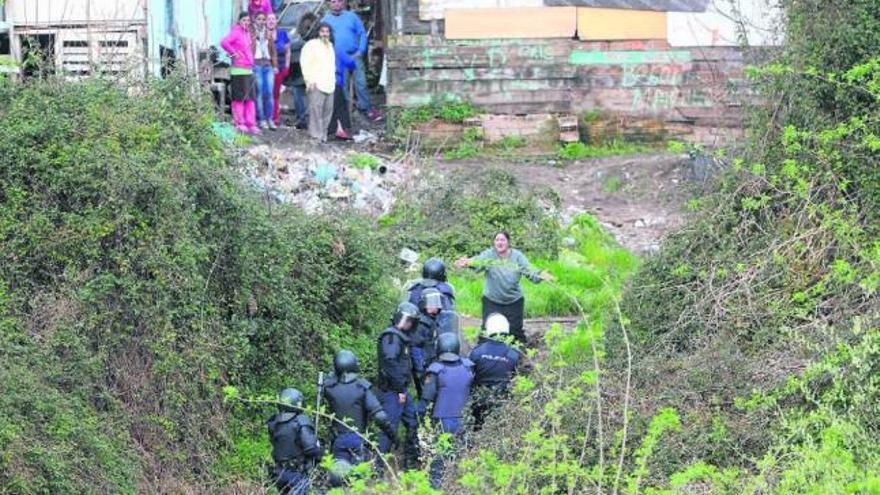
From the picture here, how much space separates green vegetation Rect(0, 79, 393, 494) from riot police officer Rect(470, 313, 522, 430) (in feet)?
5.67

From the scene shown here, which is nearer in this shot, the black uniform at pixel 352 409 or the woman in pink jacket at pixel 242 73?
the black uniform at pixel 352 409

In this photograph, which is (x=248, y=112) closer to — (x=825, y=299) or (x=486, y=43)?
(x=486, y=43)

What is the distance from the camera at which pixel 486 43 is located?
2550cm

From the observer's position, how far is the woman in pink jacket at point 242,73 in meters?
23.1

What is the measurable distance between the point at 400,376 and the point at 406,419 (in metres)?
0.41

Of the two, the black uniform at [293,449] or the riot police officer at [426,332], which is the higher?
the riot police officer at [426,332]

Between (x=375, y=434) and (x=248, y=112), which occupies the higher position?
(x=248, y=112)

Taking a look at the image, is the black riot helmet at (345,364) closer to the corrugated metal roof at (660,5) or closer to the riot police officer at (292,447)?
the riot police officer at (292,447)

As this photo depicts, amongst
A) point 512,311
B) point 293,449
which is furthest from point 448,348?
point 512,311

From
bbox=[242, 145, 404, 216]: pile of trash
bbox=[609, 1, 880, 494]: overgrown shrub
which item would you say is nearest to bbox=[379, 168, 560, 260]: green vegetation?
bbox=[242, 145, 404, 216]: pile of trash

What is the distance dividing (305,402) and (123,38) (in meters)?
7.94

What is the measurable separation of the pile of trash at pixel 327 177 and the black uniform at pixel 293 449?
6867 millimetres

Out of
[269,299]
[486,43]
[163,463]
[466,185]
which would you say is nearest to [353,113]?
[486,43]

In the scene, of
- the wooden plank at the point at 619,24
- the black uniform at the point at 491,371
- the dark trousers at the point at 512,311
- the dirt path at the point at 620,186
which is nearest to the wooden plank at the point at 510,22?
the wooden plank at the point at 619,24
